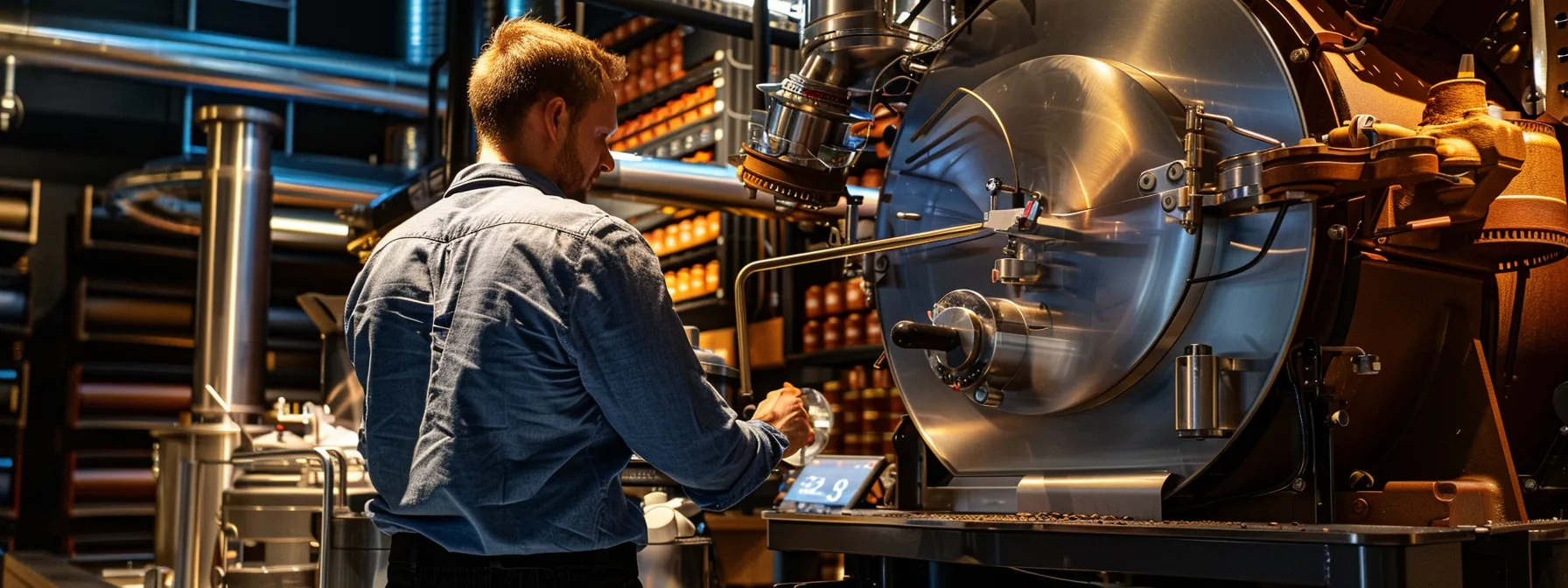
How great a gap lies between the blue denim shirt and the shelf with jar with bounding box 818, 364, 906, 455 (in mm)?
3203

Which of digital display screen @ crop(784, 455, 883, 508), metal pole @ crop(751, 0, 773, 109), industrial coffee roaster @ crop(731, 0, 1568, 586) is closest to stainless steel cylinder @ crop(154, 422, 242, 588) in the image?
metal pole @ crop(751, 0, 773, 109)

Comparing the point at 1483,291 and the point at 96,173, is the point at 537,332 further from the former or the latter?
the point at 96,173

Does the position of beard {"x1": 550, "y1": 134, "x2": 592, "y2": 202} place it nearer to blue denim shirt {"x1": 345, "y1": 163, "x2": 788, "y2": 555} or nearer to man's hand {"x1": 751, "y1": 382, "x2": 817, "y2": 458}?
blue denim shirt {"x1": 345, "y1": 163, "x2": 788, "y2": 555}

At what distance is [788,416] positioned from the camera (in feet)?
4.84

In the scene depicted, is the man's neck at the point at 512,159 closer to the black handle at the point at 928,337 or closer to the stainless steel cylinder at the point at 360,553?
the black handle at the point at 928,337

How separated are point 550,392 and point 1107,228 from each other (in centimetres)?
75

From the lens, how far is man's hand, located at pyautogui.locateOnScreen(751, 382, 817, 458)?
1.46 metres

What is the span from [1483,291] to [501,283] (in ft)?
3.84

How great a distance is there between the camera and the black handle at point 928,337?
Result: 1.66 metres

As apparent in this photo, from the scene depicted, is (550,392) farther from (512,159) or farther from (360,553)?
(360,553)

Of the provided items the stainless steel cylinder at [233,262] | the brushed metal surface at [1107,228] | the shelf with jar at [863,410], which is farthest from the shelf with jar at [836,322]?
the brushed metal surface at [1107,228]

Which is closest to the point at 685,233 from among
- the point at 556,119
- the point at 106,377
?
the point at 106,377

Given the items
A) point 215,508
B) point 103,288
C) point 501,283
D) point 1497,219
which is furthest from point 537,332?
point 103,288

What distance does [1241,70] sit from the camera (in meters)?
1.54
